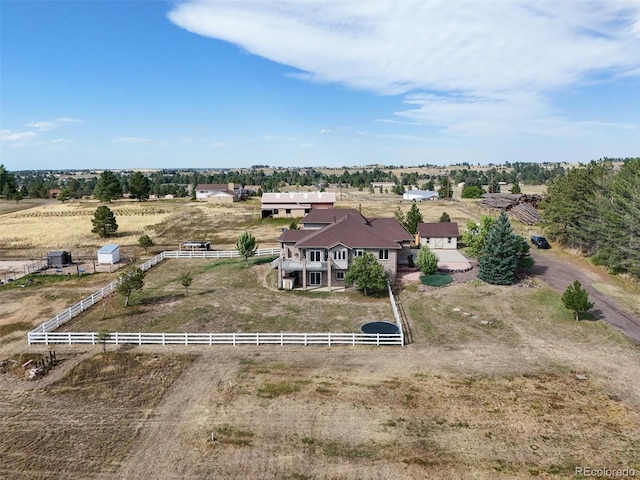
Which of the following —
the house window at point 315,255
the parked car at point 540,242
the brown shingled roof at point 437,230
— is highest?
the brown shingled roof at point 437,230

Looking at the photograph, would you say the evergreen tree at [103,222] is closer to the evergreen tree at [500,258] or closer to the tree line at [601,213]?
the evergreen tree at [500,258]

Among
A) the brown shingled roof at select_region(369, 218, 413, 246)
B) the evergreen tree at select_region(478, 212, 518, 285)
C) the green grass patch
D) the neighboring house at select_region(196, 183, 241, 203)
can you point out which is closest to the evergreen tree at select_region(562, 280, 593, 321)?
the evergreen tree at select_region(478, 212, 518, 285)

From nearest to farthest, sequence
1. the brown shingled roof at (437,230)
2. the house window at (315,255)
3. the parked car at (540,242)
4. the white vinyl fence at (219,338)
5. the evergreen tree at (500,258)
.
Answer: the white vinyl fence at (219,338)
the evergreen tree at (500,258)
the house window at (315,255)
the brown shingled roof at (437,230)
the parked car at (540,242)

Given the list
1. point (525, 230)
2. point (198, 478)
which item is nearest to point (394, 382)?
point (198, 478)

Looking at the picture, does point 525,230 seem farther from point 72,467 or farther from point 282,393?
point 72,467

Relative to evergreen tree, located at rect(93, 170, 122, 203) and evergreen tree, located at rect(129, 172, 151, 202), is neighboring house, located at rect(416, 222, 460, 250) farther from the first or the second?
evergreen tree, located at rect(129, 172, 151, 202)

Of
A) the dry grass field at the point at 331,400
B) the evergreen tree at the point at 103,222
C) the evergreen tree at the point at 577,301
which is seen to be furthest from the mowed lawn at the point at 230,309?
the evergreen tree at the point at 103,222
